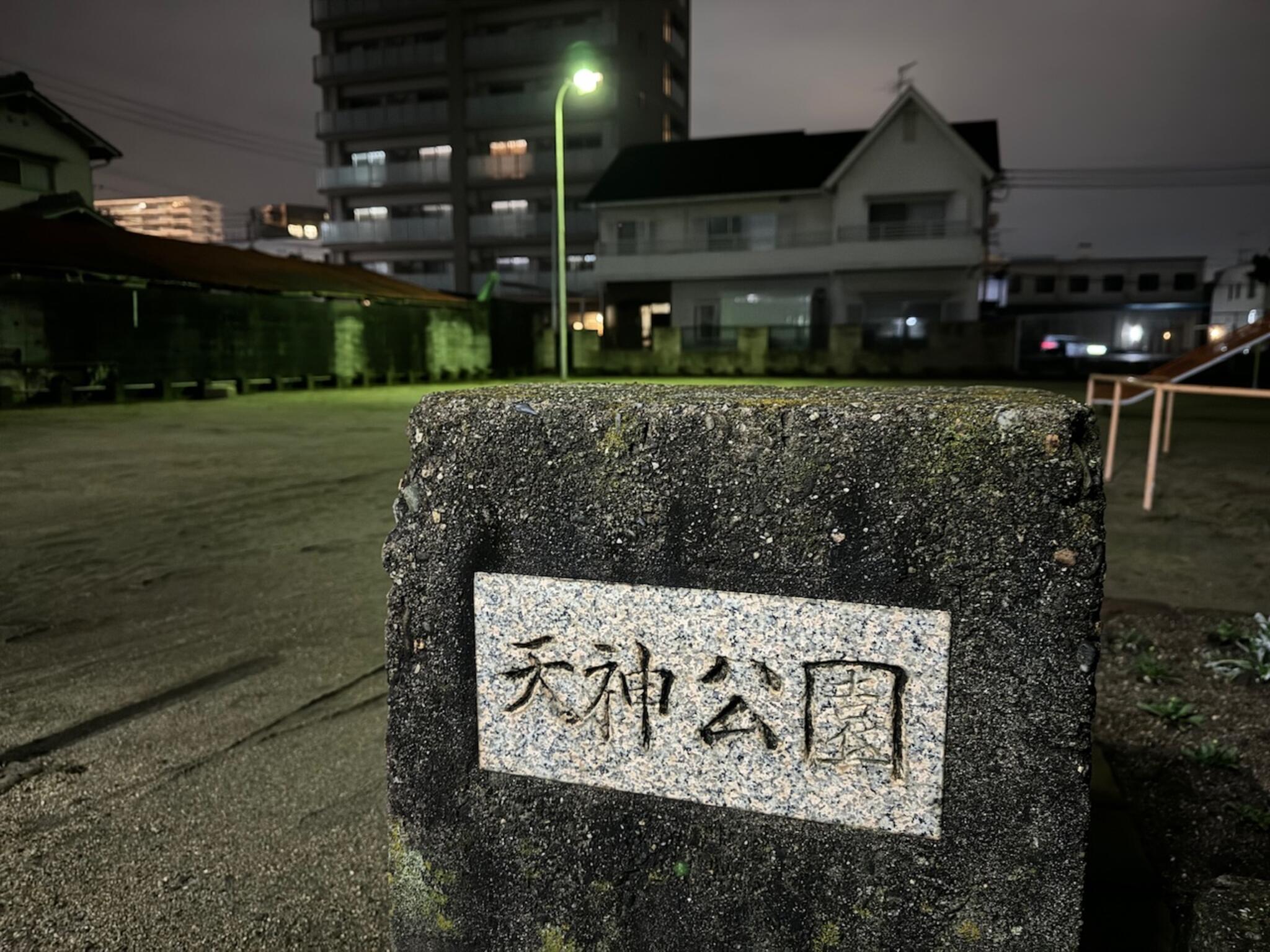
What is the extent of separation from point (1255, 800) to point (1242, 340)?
4974 millimetres

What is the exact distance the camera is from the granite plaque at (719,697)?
60.0 inches

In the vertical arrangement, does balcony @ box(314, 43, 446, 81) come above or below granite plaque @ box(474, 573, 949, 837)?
above

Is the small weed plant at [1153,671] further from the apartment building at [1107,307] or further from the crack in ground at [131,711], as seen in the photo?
the apartment building at [1107,307]

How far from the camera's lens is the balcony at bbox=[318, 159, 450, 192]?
40.7m

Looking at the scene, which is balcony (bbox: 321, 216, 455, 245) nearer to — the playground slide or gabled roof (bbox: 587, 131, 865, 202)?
gabled roof (bbox: 587, 131, 865, 202)

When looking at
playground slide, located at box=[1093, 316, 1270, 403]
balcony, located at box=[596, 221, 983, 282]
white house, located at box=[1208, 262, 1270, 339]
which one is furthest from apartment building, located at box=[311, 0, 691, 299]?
playground slide, located at box=[1093, 316, 1270, 403]

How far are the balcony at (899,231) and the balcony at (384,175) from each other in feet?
65.5

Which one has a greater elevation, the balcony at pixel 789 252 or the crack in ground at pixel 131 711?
the balcony at pixel 789 252

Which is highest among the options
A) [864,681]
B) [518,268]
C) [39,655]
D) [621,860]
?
[518,268]

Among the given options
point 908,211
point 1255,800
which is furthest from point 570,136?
point 1255,800

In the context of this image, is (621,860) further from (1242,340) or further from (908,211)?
(908,211)

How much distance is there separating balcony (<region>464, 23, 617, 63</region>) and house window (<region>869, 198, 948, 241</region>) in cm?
1598

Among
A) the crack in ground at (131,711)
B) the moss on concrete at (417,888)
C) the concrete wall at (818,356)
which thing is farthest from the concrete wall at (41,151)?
the moss on concrete at (417,888)

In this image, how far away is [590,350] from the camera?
3069cm
